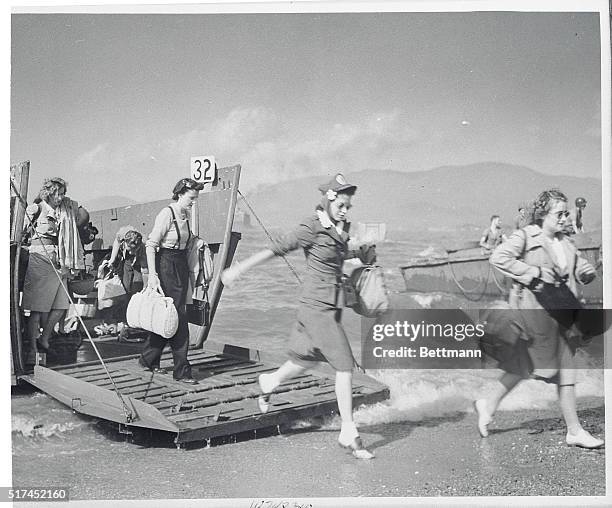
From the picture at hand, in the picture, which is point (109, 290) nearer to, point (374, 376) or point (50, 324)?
point (50, 324)

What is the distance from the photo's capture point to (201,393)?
17.1 feet

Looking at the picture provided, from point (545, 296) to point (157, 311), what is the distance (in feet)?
8.19

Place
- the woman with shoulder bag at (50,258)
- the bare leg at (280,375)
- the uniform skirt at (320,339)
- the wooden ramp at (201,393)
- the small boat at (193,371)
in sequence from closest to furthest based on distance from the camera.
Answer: the wooden ramp at (201,393) < the small boat at (193,371) < the uniform skirt at (320,339) < the bare leg at (280,375) < the woman with shoulder bag at (50,258)

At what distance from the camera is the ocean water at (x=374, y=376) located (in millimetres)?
5219

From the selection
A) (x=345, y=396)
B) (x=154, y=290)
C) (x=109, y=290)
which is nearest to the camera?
(x=345, y=396)

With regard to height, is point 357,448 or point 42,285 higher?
point 42,285

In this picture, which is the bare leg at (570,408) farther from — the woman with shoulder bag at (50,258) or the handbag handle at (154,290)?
the woman with shoulder bag at (50,258)

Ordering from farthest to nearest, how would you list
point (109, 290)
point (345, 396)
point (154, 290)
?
point (109, 290), point (154, 290), point (345, 396)

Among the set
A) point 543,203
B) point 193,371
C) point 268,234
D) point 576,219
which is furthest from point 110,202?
point 576,219

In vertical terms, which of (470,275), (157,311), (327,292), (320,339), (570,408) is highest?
(470,275)

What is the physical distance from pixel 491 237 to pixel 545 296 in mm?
508

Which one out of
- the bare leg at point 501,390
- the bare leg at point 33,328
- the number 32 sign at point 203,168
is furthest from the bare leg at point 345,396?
the bare leg at point 33,328

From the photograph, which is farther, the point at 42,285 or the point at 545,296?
the point at 42,285

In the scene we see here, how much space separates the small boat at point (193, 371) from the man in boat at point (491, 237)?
1131mm
